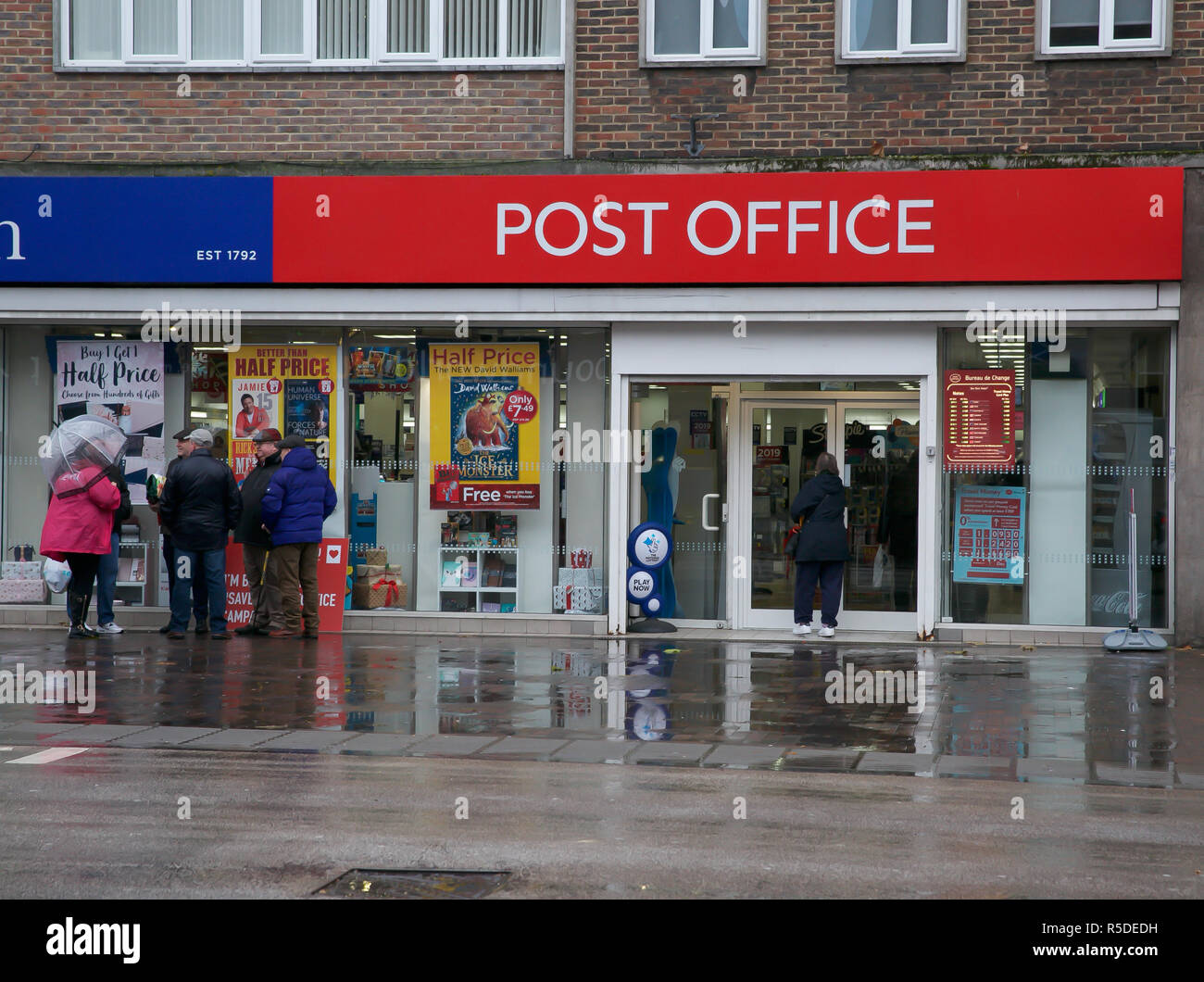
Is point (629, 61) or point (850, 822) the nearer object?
point (850, 822)

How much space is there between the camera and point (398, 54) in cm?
1330

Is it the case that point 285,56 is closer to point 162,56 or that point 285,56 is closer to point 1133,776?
point 162,56

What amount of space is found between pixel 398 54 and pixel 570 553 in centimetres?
515

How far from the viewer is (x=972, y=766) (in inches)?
294

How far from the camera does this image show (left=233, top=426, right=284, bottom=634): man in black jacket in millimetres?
12820

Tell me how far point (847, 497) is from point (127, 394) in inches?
288

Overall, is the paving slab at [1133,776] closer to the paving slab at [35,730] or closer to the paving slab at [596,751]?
the paving slab at [596,751]

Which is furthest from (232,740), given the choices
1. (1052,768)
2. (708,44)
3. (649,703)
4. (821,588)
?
(708,44)

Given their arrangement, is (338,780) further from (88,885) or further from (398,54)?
(398,54)

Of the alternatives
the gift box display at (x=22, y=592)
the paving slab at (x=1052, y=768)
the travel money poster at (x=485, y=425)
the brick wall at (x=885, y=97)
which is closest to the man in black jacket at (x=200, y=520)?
the gift box display at (x=22, y=592)

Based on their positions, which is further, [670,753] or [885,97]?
[885,97]

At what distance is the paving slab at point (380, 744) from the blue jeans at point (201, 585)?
5102 mm

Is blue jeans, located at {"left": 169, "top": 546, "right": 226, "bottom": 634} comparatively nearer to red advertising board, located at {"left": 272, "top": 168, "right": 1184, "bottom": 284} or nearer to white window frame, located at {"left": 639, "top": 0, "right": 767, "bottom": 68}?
red advertising board, located at {"left": 272, "top": 168, "right": 1184, "bottom": 284}
